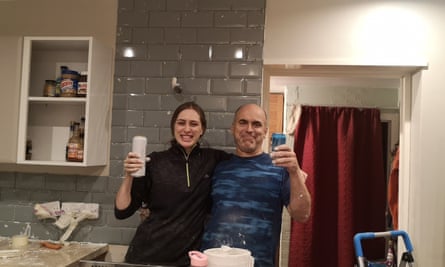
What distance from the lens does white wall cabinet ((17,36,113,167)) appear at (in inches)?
81.8

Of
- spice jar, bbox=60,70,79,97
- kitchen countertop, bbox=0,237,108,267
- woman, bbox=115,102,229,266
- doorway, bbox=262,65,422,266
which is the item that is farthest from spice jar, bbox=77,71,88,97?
doorway, bbox=262,65,422,266

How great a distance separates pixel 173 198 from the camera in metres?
1.80

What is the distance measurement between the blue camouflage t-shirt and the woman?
3.1 inches

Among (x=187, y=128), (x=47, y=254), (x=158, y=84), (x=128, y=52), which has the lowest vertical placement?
(x=47, y=254)

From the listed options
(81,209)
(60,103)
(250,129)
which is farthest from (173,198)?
(60,103)

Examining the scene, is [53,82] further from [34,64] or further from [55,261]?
[55,261]

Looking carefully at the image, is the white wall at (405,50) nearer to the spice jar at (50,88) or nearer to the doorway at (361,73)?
the doorway at (361,73)

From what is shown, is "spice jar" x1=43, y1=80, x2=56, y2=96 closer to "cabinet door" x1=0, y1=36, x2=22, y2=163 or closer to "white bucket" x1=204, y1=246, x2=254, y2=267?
"cabinet door" x1=0, y1=36, x2=22, y2=163

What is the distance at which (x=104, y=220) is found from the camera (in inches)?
88.7

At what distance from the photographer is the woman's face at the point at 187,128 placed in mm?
1861

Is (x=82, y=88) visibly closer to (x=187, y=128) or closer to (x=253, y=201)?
(x=187, y=128)

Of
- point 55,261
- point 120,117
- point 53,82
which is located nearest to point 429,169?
point 120,117

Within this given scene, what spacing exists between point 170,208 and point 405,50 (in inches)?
57.1

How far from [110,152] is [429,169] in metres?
1.71
